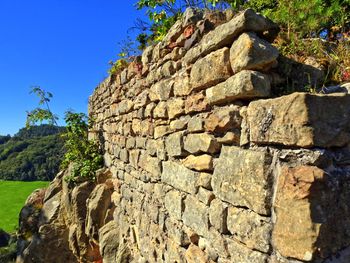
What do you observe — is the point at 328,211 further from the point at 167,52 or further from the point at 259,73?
the point at 167,52

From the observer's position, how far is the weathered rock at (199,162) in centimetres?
249

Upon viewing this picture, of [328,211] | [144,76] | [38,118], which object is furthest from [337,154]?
[38,118]

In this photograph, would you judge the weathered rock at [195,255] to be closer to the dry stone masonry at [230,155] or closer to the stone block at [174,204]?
the dry stone masonry at [230,155]

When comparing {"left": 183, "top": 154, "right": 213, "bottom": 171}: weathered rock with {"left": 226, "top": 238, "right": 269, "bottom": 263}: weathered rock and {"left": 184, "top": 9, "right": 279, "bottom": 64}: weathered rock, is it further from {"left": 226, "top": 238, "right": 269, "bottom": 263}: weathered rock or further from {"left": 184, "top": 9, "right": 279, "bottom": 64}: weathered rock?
{"left": 184, "top": 9, "right": 279, "bottom": 64}: weathered rock

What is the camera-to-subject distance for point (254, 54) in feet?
6.72

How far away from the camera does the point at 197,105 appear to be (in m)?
2.71

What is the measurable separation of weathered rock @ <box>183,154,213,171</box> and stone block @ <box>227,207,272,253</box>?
0.42 meters

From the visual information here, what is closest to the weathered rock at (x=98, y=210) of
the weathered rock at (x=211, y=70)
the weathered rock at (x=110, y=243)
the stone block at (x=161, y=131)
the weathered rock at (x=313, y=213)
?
the weathered rock at (x=110, y=243)

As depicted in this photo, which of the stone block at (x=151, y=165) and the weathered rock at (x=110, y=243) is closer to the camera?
the stone block at (x=151, y=165)

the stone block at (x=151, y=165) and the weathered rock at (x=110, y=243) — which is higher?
the stone block at (x=151, y=165)

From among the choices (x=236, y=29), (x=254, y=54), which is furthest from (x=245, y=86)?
(x=236, y=29)

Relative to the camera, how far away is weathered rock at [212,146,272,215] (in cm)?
184

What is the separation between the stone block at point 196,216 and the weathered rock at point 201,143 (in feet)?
1.33

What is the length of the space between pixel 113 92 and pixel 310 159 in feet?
15.2
